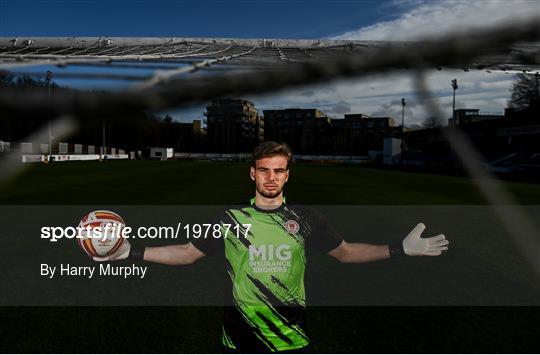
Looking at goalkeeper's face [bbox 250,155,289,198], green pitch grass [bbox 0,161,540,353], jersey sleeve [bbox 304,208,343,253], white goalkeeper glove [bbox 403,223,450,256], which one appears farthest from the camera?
green pitch grass [bbox 0,161,540,353]

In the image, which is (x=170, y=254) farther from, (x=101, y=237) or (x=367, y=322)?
(x=367, y=322)

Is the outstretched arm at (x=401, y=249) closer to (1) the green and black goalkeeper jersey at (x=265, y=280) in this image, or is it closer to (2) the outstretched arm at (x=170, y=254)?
(1) the green and black goalkeeper jersey at (x=265, y=280)

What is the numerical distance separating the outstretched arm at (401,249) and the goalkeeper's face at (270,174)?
0.58m

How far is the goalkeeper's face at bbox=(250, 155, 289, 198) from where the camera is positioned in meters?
2.07

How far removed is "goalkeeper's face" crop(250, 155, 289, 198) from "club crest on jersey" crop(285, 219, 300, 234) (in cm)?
18

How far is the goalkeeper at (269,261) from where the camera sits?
2125mm

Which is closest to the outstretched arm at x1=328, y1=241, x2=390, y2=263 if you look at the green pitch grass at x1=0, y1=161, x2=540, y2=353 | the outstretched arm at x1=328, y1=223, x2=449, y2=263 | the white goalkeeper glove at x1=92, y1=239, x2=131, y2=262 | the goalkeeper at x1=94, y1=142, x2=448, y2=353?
the outstretched arm at x1=328, y1=223, x2=449, y2=263

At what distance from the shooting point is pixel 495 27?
754 mm

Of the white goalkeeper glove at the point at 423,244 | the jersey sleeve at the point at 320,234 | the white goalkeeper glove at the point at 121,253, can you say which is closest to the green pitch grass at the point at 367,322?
the white goalkeeper glove at the point at 121,253

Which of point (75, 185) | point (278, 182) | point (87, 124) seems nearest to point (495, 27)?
point (87, 124)

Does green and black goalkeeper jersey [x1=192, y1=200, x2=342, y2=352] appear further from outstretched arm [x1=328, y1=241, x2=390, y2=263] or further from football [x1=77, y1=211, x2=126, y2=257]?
football [x1=77, y1=211, x2=126, y2=257]

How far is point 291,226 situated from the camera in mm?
2213

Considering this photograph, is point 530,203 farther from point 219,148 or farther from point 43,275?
point 219,148

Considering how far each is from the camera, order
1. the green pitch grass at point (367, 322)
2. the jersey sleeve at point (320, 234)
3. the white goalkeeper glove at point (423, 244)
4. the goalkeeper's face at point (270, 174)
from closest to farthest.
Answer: the goalkeeper's face at point (270, 174), the white goalkeeper glove at point (423, 244), the jersey sleeve at point (320, 234), the green pitch grass at point (367, 322)
